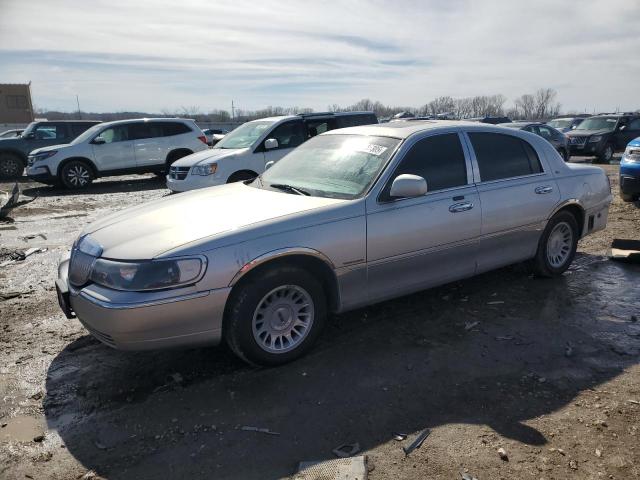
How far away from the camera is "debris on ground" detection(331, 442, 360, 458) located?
279 cm

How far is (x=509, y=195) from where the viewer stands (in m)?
4.85

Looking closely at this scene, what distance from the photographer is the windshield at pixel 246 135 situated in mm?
10359

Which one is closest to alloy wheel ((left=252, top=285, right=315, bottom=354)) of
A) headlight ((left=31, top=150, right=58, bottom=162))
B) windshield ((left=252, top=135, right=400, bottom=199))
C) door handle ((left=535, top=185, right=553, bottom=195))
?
windshield ((left=252, top=135, right=400, bottom=199))

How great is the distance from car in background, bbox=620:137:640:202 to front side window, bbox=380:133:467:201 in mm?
6221

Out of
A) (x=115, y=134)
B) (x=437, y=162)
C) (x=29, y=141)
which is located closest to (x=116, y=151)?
(x=115, y=134)

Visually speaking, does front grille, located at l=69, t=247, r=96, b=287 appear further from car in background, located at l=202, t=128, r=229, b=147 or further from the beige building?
the beige building

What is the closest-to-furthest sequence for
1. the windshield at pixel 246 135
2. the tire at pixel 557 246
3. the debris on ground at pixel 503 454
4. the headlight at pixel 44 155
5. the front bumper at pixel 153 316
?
the debris on ground at pixel 503 454, the front bumper at pixel 153 316, the tire at pixel 557 246, the windshield at pixel 246 135, the headlight at pixel 44 155

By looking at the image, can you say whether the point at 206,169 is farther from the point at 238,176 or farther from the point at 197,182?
the point at 238,176

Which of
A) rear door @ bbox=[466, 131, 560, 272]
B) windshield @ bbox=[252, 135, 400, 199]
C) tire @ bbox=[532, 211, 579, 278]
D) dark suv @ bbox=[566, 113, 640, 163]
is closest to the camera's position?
windshield @ bbox=[252, 135, 400, 199]

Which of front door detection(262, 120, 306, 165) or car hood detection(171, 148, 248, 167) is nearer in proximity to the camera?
car hood detection(171, 148, 248, 167)

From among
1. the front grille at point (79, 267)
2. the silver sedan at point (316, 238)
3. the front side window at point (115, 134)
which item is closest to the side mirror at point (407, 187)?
the silver sedan at point (316, 238)

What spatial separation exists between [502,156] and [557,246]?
4.43 feet

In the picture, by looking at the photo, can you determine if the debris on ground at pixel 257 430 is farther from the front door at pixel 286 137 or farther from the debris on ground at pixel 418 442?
the front door at pixel 286 137

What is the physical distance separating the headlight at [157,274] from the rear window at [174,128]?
500 inches
